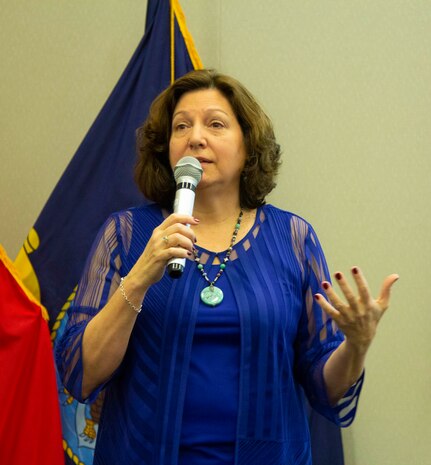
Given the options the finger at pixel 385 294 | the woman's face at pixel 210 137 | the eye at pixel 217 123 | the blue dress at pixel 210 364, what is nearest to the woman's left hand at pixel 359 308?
the finger at pixel 385 294

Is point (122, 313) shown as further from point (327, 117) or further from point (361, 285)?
point (327, 117)

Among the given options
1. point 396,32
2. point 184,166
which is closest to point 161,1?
point 396,32

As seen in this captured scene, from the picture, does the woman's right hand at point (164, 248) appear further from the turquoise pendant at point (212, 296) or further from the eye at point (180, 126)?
the eye at point (180, 126)

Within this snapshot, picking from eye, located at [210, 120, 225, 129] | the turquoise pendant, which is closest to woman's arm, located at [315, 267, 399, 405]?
the turquoise pendant

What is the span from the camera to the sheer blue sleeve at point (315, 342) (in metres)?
1.42

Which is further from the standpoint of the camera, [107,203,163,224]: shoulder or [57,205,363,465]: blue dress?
[107,203,163,224]: shoulder

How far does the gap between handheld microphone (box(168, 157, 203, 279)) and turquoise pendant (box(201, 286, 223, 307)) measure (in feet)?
0.69

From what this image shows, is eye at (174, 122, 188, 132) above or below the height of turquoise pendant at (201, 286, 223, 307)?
above

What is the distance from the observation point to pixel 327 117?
8.52ft

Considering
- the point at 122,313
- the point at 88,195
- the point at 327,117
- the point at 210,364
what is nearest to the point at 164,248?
the point at 122,313

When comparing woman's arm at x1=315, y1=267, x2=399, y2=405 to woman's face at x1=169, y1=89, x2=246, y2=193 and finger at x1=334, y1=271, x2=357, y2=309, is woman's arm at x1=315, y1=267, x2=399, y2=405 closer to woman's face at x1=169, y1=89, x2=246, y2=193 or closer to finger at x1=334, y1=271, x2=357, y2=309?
finger at x1=334, y1=271, x2=357, y2=309

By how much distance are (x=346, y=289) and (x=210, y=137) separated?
1.68 feet

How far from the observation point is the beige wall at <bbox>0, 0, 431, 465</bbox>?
2449 mm

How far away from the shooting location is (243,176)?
1614 millimetres
